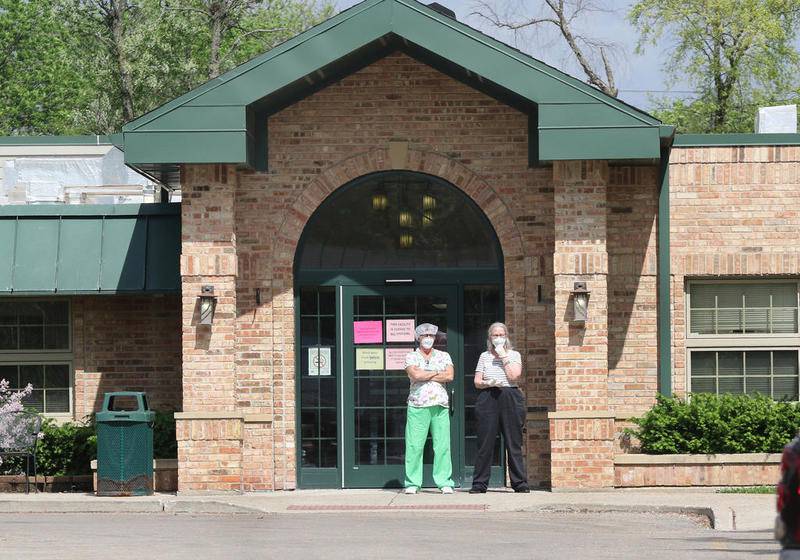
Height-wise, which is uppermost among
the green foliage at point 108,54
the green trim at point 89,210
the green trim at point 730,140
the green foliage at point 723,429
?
the green foliage at point 108,54

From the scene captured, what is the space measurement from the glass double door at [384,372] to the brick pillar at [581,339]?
1373mm

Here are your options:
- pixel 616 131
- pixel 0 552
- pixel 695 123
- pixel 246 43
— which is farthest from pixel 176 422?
pixel 246 43

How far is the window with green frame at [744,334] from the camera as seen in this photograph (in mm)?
17109

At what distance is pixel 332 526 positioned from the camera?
13.4 metres

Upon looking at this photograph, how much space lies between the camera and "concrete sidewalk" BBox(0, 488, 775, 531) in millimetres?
14273

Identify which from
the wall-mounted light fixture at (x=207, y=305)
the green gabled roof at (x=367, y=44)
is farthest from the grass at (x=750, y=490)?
the wall-mounted light fixture at (x=207, y=305)

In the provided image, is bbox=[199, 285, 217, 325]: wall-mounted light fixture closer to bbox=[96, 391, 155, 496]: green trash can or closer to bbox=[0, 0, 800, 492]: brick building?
bbox=[0, 0, 800, 492]: brick building

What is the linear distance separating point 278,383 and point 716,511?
5.36 m

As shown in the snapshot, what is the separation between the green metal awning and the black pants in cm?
397

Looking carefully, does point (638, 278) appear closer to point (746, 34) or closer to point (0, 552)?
point (0, 552)

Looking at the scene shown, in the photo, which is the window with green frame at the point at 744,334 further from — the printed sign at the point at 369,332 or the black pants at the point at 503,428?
the printed sign at the point at 369,332

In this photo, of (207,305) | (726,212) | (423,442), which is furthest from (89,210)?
(726,212)

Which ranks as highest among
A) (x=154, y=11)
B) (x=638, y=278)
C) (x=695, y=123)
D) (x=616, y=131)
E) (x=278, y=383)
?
A: (x=154, y=11)

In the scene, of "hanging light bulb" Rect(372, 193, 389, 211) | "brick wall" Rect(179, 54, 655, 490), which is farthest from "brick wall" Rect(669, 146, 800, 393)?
"hanging light bulb" Rect(372, 193, 389, 211)
